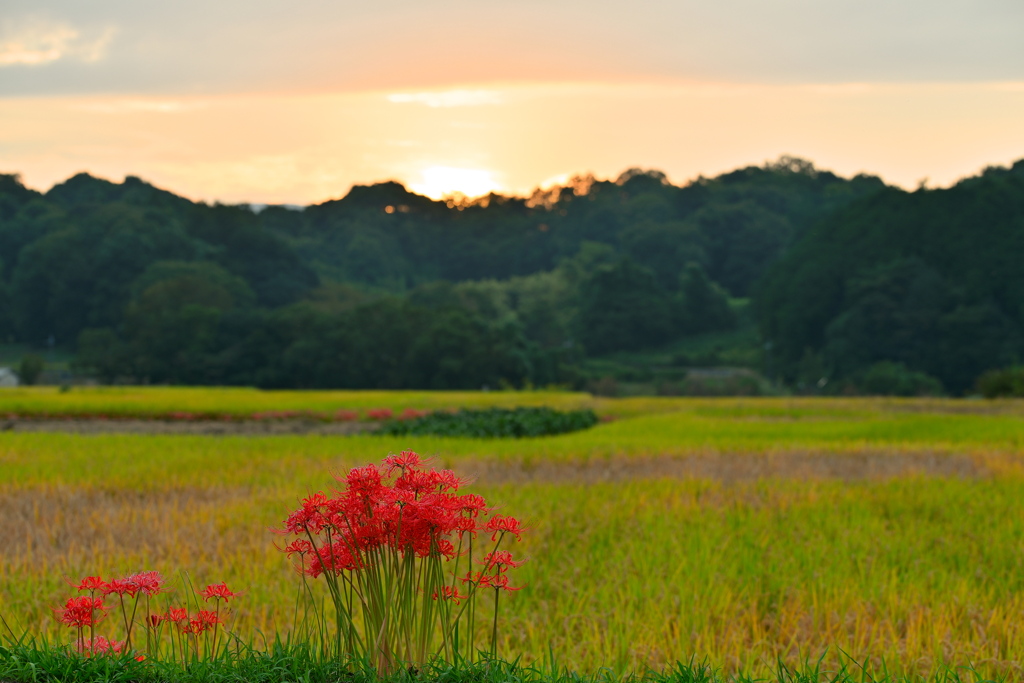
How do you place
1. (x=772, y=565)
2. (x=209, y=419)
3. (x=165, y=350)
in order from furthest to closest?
(x=165, y=350) < (x=209, y=419) < (x=772, y=565)

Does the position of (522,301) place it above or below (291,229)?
below

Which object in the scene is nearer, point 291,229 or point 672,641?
point 672,641

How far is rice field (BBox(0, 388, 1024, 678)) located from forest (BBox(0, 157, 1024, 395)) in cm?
3689

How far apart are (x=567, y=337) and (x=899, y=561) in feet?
237

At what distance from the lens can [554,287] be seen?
92.1 metres

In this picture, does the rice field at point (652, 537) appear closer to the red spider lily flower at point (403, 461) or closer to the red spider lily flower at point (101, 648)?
the red spider lily flower at point (403, 461)

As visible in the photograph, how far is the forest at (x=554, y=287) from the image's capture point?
174 feet

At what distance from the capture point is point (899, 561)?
6.85 m

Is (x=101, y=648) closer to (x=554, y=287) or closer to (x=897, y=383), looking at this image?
(x=897, y=383)

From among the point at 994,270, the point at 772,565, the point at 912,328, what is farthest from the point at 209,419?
the point at 994,270

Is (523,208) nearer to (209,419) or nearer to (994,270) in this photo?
(994,270)

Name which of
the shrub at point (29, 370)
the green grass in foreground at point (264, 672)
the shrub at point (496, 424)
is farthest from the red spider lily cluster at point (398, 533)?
the shrub at point (29, 370)

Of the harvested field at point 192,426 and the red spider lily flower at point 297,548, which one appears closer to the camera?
the red spider lily flower at point 297,548

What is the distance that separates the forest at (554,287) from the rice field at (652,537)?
36.9 metres
